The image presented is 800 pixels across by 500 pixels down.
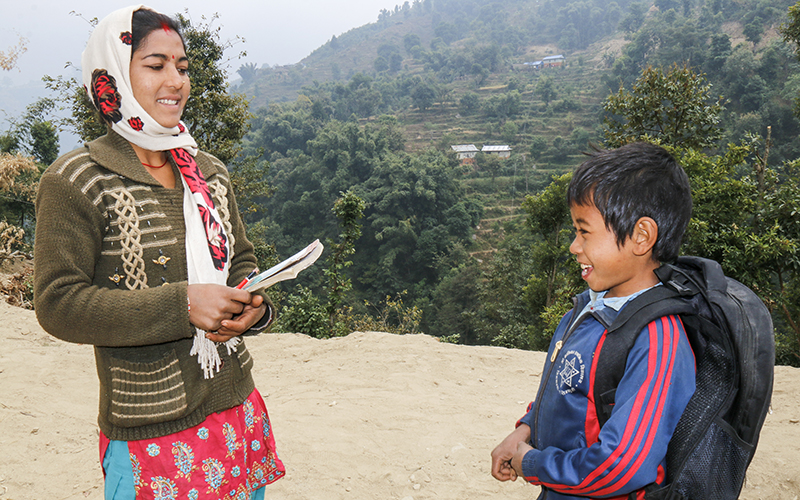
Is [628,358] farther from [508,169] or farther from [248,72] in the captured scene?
[248,72]

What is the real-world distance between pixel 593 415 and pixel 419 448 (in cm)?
204

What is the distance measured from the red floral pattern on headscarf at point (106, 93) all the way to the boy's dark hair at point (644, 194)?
1176 mm

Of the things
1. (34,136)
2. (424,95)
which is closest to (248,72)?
(424,95)

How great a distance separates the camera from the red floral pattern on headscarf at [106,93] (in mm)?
Result: 1204

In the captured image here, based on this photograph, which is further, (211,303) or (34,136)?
(34,136)

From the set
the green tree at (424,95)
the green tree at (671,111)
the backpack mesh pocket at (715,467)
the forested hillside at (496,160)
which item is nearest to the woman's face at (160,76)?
the backpack mesh pocket at (715,467)

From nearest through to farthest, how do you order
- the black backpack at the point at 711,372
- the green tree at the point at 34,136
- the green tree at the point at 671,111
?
the black backpack at the point at 711,372, the green tree at the point at 671,111, the green tree at the point at 34,136

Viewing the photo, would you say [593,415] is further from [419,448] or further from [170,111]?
[419,448]

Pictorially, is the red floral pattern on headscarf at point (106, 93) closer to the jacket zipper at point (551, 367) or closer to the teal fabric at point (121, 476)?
the teal fabric at point (121, 476)

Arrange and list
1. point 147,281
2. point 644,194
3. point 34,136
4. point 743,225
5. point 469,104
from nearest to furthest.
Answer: point 644,194
point 147,281
point 743,225
point 34,136
point 469,104

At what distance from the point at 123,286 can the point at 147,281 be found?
0.06 metres

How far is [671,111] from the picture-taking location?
8.11 m

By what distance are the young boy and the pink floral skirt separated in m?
0.69

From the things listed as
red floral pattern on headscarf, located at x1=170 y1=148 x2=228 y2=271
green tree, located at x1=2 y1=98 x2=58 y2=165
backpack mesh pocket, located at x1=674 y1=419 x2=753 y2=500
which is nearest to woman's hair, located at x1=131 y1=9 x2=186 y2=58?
red floral pattern on headscarf, located at x1=170 y1=148 x2=228 y2=271
